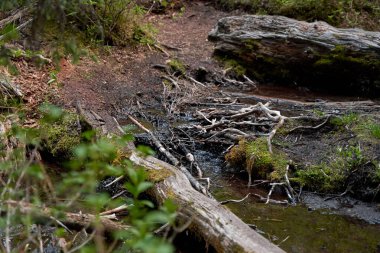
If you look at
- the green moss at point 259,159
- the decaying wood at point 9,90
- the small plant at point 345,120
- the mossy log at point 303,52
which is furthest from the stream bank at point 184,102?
the decaying wood at point 9,90

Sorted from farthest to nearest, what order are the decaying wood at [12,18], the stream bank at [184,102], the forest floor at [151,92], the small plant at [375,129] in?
the decaying wood at [12,18] → the forest floor at [151,92] → the small plant at [375,129] → the stream bank at [184,102]

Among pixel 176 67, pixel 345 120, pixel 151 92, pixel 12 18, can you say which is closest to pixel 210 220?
pixel 345 120

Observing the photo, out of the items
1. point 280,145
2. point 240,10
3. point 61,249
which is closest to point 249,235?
point 61,249

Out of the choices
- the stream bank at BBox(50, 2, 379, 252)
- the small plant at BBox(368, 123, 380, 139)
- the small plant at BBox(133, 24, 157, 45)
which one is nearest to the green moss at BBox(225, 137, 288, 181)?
the stream bank at BBox(50, 2, 379, 252)

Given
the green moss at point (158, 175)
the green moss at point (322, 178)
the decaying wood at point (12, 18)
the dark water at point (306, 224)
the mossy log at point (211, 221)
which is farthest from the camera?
the decaying wood at point (12, 18)

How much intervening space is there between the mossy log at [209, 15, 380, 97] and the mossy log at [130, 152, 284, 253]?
5409mm

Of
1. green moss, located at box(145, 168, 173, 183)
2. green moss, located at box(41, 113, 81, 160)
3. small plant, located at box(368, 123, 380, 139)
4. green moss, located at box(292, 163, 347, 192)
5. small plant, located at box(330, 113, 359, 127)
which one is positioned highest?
small plant, located at box(368, 123, 380, 139)

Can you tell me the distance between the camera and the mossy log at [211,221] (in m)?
3.62

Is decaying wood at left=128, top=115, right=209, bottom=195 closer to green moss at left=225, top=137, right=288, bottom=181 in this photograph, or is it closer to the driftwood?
the driftwood

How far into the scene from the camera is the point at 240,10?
41.7 feet

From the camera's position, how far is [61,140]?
19.5 feet

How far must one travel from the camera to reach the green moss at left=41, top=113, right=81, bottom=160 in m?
5.89

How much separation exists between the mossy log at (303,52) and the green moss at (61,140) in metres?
4.90

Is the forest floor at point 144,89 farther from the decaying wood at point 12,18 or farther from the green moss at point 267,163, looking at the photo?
the decaying wood at point 12,18
